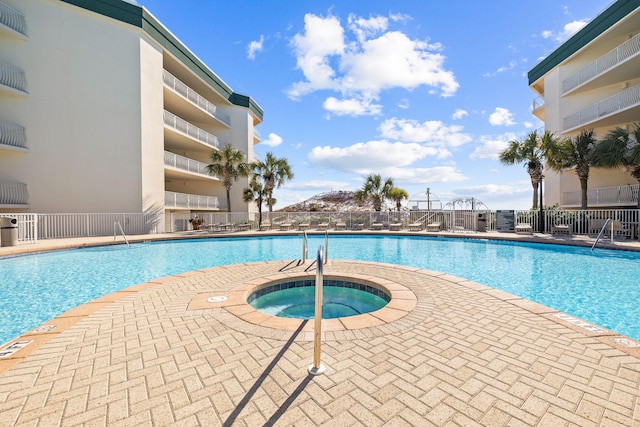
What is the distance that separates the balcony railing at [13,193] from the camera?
12.2 m

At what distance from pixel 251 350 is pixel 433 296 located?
277 centimetres

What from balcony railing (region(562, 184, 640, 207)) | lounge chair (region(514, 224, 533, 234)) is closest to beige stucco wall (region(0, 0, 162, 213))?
lounge chair (region(514, 224, 533, 234))

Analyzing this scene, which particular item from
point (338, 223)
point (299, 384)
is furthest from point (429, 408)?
point (338, 223)

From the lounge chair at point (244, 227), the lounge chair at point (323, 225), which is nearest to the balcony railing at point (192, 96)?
the lounge chair at point (244, 227)

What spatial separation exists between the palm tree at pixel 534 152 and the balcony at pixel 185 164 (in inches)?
770

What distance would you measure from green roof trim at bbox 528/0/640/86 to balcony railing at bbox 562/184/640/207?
8431 millimetres

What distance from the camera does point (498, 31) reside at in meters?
10.9

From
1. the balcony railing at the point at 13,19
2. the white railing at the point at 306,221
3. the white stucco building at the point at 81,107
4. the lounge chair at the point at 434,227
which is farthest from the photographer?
the lounge chair at the point at 434,227

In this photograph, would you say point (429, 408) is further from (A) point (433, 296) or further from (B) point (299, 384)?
(A) point (433, 296)

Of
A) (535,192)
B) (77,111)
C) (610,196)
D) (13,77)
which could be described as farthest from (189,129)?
(610,196)

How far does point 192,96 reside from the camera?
749 inches

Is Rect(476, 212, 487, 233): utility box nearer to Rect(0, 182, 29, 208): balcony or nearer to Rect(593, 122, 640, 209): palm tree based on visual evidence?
Rect(593, 122, 640, 209): palm tree

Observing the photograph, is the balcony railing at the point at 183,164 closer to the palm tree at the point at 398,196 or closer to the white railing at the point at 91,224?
the white railing at the point at 91,224

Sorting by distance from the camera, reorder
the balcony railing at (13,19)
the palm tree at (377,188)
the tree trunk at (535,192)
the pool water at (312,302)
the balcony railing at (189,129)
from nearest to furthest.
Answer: the pool water at (312,302), the balcony railing at (13,19), the tree trunk at (535,192), the balcony railing at (189,129), the palm tree at (377,188)
